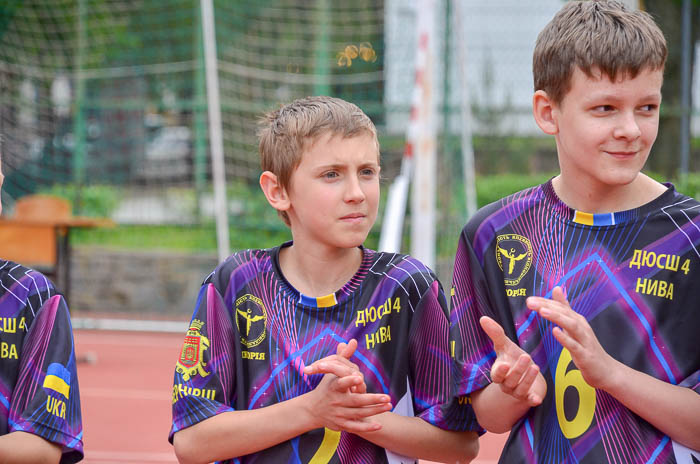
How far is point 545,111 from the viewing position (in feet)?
6.33

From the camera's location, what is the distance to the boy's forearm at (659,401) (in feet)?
5.49

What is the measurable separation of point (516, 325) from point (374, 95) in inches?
314

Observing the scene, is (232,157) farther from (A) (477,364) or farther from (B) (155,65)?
(A) (477,364)

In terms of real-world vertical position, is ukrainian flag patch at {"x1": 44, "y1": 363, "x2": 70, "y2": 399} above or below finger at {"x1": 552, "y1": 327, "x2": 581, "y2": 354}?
below

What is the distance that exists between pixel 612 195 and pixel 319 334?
2.34 feet

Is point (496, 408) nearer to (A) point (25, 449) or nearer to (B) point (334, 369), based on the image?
(B) point (334, 369)

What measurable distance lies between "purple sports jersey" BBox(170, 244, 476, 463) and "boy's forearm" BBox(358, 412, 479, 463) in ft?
0.10

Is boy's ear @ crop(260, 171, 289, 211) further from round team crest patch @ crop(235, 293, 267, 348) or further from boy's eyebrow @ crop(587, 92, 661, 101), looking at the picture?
boy's eyebrow @ crop(587, 92, 661, 101)

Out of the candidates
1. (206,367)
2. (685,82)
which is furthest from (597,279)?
(685,82)

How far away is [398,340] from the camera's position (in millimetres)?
2021

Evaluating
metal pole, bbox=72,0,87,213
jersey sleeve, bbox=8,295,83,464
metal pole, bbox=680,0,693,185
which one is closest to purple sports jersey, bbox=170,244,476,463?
jersey sleeve, bbox=8,295,83,464

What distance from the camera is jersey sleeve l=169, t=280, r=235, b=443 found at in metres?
2.01

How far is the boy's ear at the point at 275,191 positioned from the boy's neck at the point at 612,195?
2.27 ft

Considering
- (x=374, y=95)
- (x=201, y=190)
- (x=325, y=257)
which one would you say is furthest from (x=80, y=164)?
(x=325, y=257)
